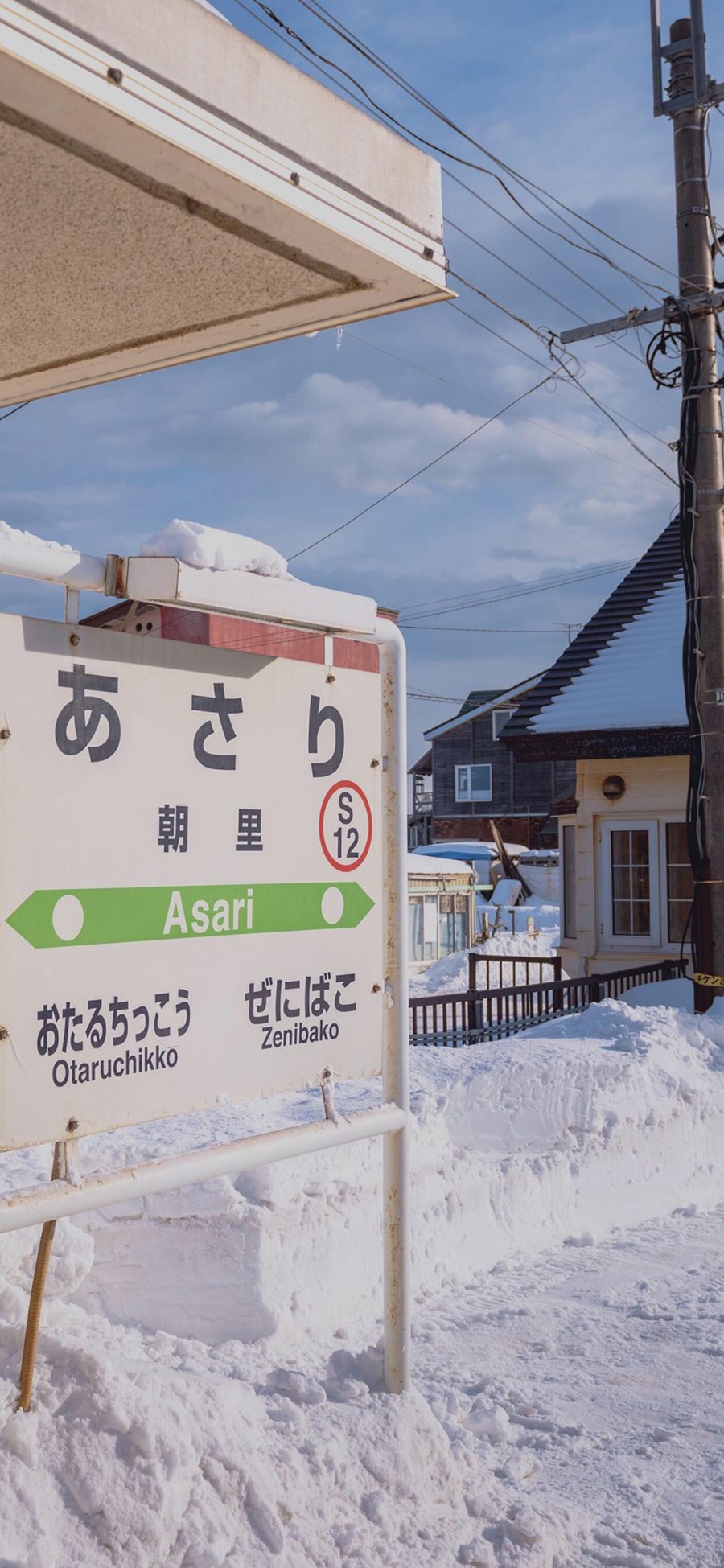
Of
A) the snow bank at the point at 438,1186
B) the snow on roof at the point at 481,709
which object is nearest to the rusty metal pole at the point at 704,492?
the snow bank at the point at 438,1186

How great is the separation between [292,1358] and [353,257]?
13.1ft

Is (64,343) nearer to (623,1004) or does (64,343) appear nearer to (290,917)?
(290,917)

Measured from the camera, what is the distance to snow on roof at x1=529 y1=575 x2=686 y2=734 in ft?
51.5

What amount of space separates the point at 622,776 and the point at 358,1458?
1338 centimetres

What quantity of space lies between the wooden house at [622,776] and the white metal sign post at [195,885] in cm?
1200

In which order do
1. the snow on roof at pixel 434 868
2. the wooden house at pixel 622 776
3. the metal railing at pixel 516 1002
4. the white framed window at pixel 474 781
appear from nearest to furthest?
the metal railing at pixel 516 1002
the wooden house at pixel 622 776
the snow on roof at pixel 434 868
the white framed window at pixel 474 781

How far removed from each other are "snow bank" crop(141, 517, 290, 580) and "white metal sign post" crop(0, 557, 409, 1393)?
0.18ft

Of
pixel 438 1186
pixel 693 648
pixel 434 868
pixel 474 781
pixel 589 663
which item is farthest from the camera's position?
pixel 474 781

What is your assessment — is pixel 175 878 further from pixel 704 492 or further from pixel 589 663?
pixel 589 663

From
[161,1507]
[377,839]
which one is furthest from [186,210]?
[161,1507]

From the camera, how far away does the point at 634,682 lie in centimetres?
1641

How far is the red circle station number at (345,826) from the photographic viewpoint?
3658mm

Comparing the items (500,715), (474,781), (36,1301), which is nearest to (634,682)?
(36,1301)

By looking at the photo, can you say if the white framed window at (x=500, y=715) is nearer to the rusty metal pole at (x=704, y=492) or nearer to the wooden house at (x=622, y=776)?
the wooden house at (x=622, y=776)
